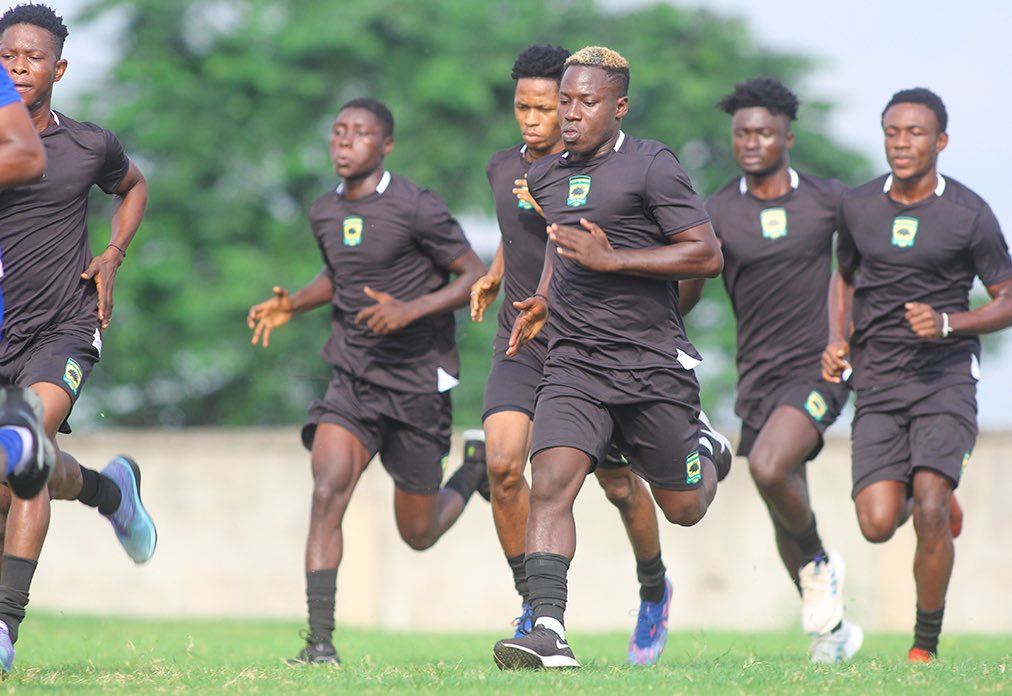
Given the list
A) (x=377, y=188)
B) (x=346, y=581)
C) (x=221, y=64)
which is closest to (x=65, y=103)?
(x=221, y=64)

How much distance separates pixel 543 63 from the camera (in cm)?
915

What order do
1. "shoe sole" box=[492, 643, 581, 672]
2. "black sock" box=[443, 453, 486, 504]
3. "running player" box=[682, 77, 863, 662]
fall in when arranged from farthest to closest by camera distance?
"black sock" box=[443, 453, 486, 504]
"running player" box=[682, 77, 863, 662]
"shoe sole" box=[492, 643, 581, 672]

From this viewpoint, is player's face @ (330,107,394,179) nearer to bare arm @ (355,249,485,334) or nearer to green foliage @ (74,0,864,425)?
bare arm @ (355,249,485,334)

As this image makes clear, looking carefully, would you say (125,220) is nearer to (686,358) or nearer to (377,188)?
(377,188)

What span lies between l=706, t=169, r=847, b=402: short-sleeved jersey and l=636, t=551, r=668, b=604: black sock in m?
1.58

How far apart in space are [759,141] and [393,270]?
99.6 inches

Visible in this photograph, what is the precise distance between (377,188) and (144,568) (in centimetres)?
1059

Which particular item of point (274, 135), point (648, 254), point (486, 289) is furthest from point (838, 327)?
point (274, 135)

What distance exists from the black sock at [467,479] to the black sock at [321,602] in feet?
5.50

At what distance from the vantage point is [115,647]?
10.5m

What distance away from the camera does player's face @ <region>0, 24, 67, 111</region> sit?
7.98 meters

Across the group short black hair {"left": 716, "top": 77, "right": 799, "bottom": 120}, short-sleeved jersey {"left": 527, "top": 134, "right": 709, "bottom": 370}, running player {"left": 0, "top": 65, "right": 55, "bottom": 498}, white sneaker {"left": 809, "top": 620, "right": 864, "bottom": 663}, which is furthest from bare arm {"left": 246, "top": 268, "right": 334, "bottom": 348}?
white sneaker {"left": 809, "top": 620, "right": 864, "bottom": 663}

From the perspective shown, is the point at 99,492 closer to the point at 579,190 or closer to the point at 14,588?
the point at 14,588

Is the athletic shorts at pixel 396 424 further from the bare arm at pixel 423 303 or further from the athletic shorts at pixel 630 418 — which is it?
the athletic shorts at pixel 630 418
